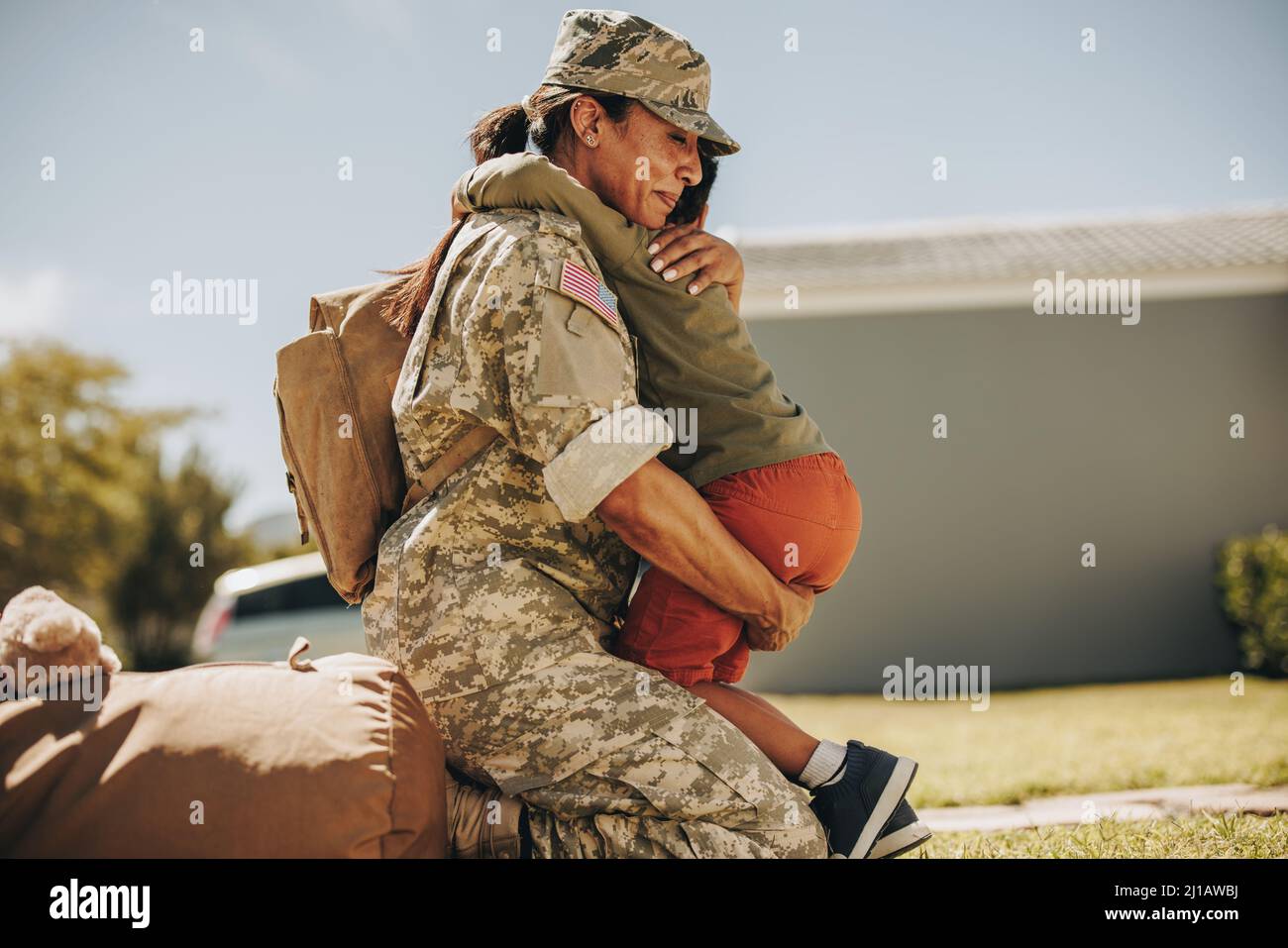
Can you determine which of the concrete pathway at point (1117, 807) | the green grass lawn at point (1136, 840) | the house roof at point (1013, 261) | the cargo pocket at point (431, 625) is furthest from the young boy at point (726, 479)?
the house roof at point (1013, 261)

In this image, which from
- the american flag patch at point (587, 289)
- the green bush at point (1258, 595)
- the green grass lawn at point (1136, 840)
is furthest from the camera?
the green bush at point (1258, 595)

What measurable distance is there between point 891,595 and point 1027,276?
3662mm

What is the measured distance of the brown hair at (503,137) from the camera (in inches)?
95.6

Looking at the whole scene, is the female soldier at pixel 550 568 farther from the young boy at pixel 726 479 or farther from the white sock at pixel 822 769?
the white sock at pixel 822 769

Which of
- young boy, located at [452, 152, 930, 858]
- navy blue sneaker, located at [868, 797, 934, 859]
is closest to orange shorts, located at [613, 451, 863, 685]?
young boy, located at [452, 152, 930, 858]

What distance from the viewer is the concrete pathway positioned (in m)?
3.53

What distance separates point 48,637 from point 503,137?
5.05ft

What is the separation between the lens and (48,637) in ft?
6.69

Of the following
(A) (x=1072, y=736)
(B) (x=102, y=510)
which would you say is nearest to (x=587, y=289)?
(A) (x=1072, y=736)

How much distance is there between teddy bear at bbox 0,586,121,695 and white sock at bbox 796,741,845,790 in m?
1.53

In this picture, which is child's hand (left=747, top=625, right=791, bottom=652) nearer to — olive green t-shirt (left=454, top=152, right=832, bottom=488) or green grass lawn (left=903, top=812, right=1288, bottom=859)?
olive green t-shirt (left=454, top=152, right=832, bottom=488)

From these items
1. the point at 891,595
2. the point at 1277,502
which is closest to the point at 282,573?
the point at 891,595

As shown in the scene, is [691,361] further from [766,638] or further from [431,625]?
[431,625]
